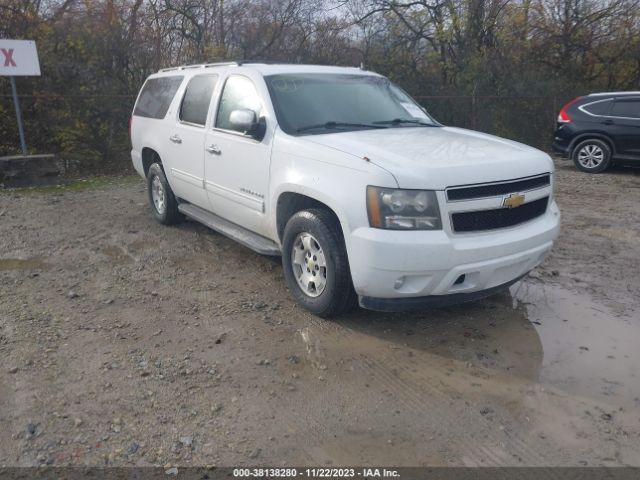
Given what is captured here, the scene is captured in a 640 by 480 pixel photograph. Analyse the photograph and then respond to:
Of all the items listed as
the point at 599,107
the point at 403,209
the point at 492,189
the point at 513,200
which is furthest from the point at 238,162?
the point at 599,107

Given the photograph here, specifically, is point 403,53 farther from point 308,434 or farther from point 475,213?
point 308,434

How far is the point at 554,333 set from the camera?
4.12m

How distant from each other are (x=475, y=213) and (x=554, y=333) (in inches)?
46.2

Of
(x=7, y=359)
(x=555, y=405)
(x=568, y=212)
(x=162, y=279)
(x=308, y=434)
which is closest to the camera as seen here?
(x=308, y=434)

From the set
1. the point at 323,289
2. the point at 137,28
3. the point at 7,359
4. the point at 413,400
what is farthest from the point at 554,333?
the point at 137,28

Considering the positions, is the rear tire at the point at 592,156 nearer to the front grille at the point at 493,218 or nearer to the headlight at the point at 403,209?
the front grille at the point at 493,218

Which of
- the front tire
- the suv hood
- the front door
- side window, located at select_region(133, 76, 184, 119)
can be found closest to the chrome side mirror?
the front door

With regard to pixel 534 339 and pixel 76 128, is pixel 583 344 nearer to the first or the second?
pixel 534 339

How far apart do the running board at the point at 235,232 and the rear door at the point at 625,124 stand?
8524 millimetres

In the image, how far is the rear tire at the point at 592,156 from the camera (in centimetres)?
1088

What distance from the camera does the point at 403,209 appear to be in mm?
3607

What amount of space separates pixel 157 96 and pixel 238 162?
250cm

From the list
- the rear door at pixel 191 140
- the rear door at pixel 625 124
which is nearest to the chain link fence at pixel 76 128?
the rear door at pixel 191 140

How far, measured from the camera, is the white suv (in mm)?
3611
